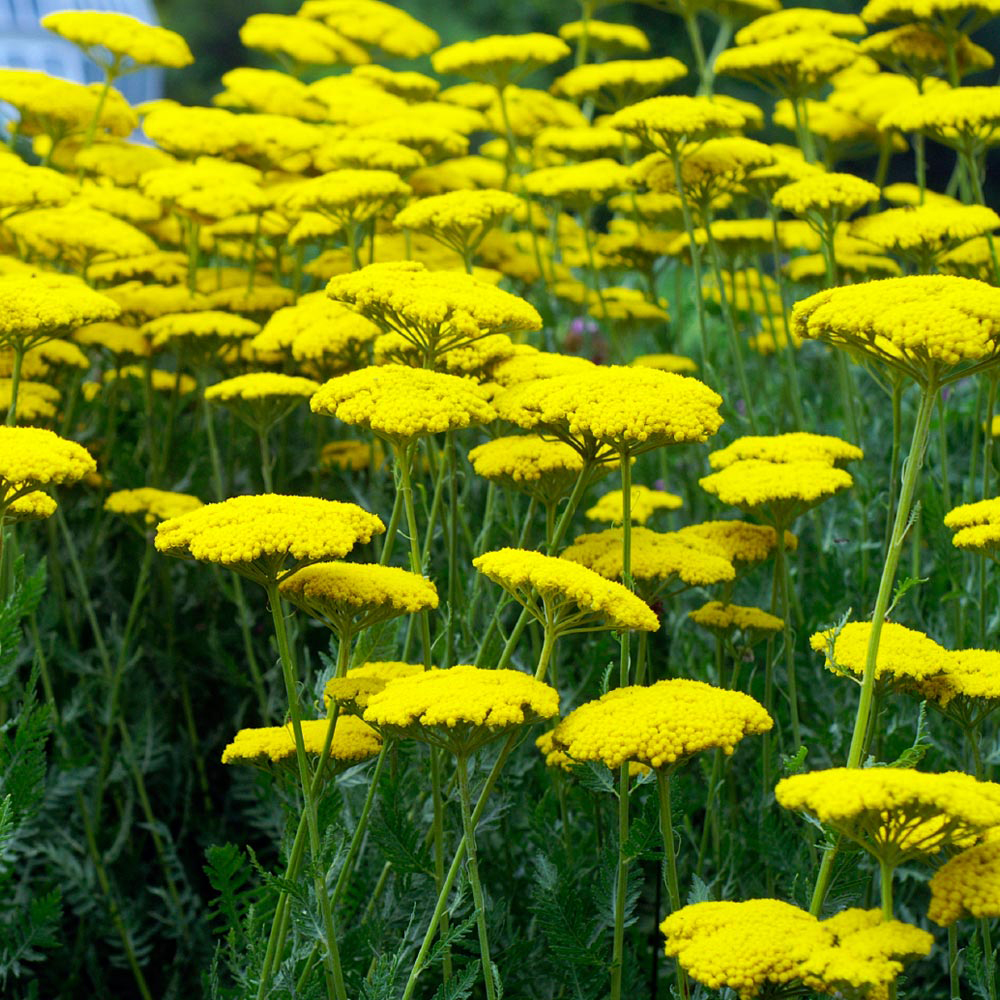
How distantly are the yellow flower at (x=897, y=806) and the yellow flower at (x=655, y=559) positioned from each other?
73 centimetres

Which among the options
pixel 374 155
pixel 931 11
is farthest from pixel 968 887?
pixel 931 11

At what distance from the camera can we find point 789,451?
2.70 metres

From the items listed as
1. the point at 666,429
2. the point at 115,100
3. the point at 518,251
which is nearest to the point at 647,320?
the point at 518,251

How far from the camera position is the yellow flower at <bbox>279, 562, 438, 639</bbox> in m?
1.95

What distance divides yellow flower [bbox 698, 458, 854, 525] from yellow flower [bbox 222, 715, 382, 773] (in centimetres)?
77

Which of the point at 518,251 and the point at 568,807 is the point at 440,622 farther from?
the point at 518,251

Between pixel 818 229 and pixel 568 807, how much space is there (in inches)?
62.4

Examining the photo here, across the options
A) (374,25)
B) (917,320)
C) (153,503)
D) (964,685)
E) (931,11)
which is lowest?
(153,503)

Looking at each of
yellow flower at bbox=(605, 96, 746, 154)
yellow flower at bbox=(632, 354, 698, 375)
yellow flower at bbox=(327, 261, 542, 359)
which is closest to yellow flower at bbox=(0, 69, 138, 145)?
yellow flower at bbox=(605, 96, 746, 154)

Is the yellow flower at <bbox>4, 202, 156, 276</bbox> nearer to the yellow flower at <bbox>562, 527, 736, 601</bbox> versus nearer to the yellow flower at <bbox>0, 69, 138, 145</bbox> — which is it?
the yellow flower at <bbox>0, 69, 138, 145</bbox>

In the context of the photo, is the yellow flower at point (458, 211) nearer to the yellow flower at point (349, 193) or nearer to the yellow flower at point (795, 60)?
the yellow flower at point (349, 193)

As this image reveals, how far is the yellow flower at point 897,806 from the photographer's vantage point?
1.48m

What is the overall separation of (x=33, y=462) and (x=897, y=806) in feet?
4.60

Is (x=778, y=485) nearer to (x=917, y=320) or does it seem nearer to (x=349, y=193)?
(x=917, y=320)
